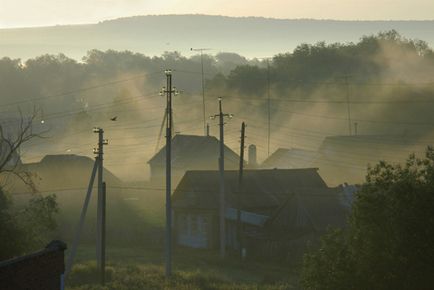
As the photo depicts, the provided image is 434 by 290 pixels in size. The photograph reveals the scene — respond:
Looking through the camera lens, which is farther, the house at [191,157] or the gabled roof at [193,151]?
the gabled roof at [193,151]

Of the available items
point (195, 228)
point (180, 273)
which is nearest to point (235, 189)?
point (195, 228)

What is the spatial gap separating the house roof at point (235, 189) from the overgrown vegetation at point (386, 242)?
91.9 feet

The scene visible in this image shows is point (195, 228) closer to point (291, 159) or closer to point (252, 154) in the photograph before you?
point (252, 154)

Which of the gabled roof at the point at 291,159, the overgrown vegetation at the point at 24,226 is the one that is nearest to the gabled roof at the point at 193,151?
the gabled roof at the point at 291,159

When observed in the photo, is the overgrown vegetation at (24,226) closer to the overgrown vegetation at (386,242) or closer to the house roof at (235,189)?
the overgrown vegetation at (386,242)

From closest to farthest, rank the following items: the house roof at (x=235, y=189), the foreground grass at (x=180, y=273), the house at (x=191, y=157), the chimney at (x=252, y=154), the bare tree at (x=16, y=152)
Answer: the bare tree at (x=16, y=152), the foreground grass at (x=180, y=273), the house roof at (x=235, y=189), the house at (x=191, y=157), the chimney at (x=252, y=154)

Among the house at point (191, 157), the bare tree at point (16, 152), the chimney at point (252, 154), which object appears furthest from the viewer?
the chimney at point (252, 154)

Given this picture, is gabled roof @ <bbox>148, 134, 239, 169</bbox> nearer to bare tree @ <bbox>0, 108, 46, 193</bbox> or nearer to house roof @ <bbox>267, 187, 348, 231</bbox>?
bare tree @ <bbox>0, 108, 46, 193</bbox>

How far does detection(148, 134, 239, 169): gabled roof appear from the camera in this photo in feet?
286

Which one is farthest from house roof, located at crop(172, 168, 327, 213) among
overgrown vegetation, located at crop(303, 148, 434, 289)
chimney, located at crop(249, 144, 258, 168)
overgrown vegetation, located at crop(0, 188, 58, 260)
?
chimney, located at crop(249, 144, 258, 168)

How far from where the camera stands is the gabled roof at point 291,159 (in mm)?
88500

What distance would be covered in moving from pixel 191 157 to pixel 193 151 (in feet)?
2.85

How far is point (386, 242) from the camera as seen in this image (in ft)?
78.9

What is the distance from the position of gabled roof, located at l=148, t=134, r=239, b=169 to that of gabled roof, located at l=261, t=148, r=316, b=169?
572 cm
